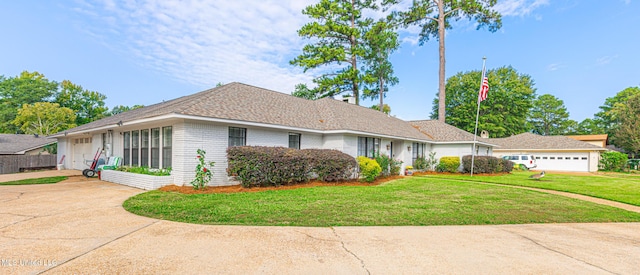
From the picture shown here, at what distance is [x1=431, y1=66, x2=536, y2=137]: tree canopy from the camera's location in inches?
1564

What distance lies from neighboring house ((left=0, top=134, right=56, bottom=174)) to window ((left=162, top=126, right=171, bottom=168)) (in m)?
18.2

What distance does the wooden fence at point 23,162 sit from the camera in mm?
19250

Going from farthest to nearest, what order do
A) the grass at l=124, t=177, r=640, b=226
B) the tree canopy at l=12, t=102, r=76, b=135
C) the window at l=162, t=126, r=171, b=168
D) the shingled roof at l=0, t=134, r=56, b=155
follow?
the tree canopy at l=12, t=102, r=76, b=135
the shingled roof at l=0, t=134, r=56, b=155
the window at l=162, t=126, r=171, b=168
the grass at l=124, t=177, r=640, b=226

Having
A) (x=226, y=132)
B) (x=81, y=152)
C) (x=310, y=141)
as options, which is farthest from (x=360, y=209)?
(x=81, y=152)

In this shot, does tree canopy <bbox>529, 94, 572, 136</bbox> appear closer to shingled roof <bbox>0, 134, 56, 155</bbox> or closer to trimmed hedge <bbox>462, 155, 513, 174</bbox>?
trimmed hedge <bbox>462, 155, 513, 174</bbox>

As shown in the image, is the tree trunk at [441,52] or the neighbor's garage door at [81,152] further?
the tree trunk at [441,52]

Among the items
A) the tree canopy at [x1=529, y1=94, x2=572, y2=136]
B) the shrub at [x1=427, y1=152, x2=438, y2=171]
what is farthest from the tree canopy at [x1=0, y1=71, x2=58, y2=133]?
the tree canopy at [x1=529, y1=94, x2=572, y2=136]

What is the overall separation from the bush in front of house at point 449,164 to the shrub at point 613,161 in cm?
1898

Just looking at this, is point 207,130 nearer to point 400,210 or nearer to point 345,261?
point 400,210

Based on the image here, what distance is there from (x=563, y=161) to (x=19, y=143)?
51.3 metres

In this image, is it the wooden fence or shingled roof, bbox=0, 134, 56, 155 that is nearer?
the wooden fence

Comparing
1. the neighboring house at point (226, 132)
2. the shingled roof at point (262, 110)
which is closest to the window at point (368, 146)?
the neighboring house at point (226, 132)

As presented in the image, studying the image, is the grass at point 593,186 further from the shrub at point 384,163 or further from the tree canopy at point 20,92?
the tree canopy at point 20,92

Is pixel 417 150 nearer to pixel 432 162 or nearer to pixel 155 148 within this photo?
pixel 432 162
